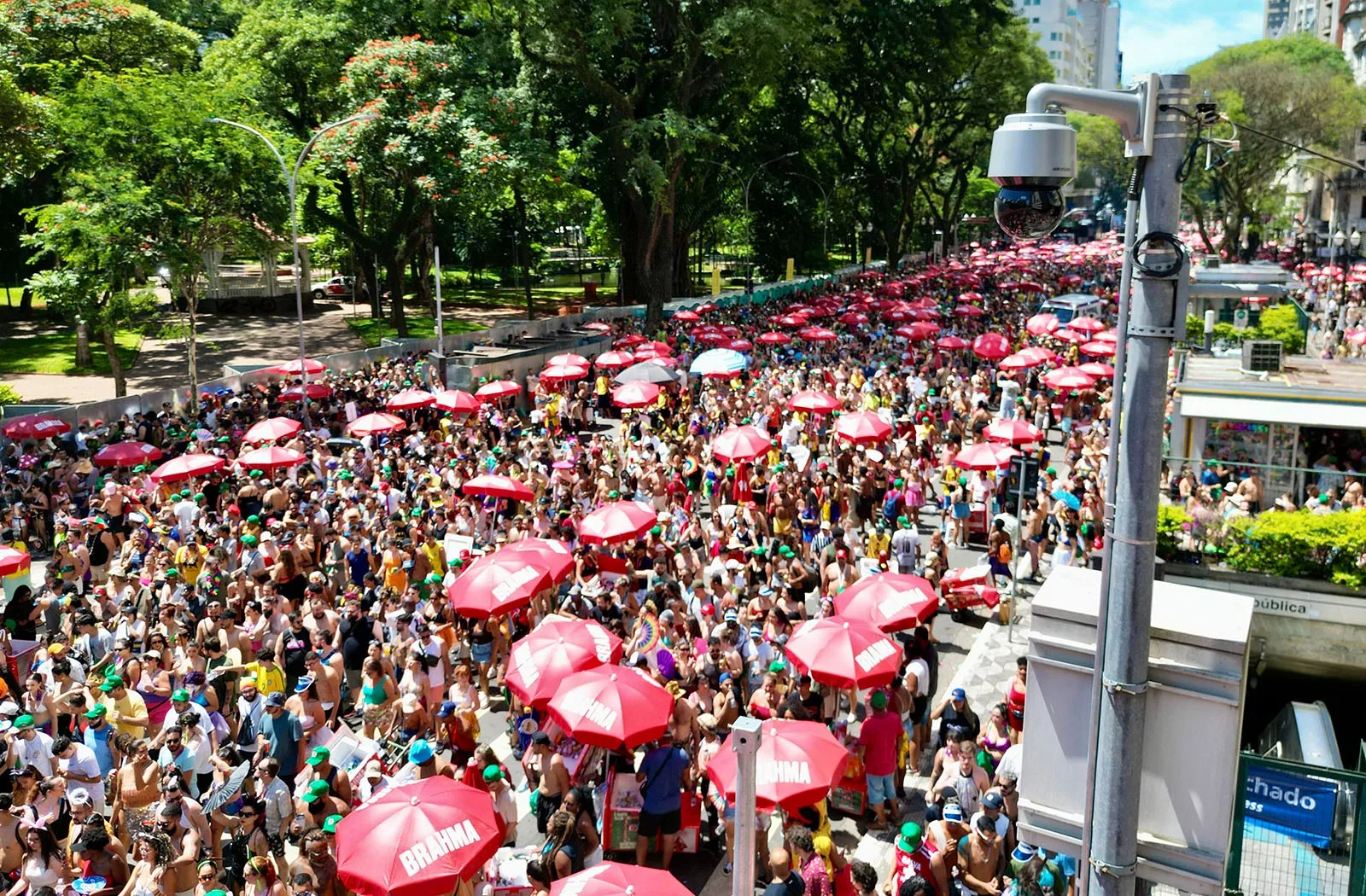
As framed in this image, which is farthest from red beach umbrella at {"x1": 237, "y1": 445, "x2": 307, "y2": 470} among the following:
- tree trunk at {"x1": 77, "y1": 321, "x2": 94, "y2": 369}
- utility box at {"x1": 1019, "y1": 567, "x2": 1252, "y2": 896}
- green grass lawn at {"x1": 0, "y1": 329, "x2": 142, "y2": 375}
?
green grass lawn at {"x1": 0, "y1": 329, "x2": 142, "y2": 375}

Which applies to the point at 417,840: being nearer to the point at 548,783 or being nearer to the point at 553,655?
the point at 548,783

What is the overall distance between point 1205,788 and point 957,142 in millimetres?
69544

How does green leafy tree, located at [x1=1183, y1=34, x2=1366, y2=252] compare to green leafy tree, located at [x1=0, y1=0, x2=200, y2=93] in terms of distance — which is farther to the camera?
green leafy tree, located at [x1=1183, y1=34, x2=1366, y2=252]

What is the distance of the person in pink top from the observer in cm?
922

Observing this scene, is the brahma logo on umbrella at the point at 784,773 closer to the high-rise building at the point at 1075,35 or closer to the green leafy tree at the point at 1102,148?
the green leafy tree at the point at 1102,148

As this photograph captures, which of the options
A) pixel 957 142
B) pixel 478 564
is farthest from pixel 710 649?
pixel 957 142

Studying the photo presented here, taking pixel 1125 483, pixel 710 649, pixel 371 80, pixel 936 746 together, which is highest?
pixel 371 80

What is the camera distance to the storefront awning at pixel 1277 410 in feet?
53.2

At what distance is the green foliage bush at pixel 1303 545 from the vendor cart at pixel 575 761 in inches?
327

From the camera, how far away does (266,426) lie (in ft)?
62.0

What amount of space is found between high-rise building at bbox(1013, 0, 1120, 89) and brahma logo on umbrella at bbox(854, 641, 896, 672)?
145685 mm

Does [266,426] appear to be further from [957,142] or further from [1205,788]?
[957,142]

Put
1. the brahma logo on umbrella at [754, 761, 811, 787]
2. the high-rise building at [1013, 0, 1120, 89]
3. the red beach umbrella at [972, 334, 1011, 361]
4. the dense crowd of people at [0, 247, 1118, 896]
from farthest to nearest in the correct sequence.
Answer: the high-rise building at [1013, 0, 1120, 89], the red beach umbrella at [972, 334, 1011, 361], the dense crowd of people at [0, 247, 1118, 896], the brahma logo on umbrella at [754, 761, 811, 787]

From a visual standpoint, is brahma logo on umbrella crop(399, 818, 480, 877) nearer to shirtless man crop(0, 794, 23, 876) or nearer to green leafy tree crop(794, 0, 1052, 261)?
shirtless man crop(0, 794, 23, 876)
